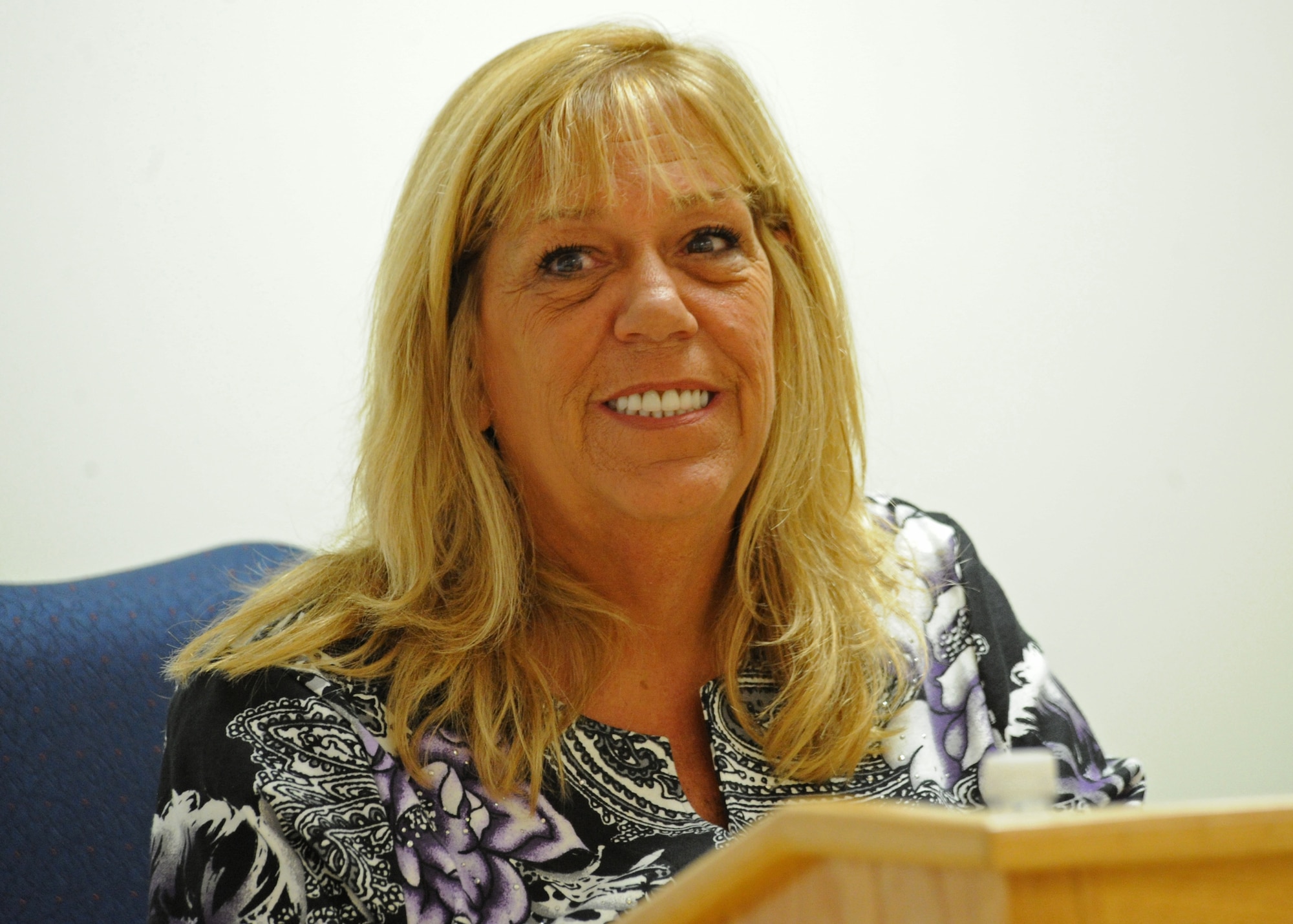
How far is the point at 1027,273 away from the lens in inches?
88.7

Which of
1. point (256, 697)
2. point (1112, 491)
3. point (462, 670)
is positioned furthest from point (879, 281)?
point (256, 697)

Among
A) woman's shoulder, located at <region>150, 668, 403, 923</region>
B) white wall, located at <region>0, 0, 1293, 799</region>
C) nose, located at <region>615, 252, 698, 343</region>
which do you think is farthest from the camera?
white wall, located at <region>0, 0, 1293, 799</region>

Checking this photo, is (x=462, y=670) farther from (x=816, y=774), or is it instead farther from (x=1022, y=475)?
(x=1022, y=475)

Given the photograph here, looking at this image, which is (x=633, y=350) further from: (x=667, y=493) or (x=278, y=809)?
(x=278, y=809)

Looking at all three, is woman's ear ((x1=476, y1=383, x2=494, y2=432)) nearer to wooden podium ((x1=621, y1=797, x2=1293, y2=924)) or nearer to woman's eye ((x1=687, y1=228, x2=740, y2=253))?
woman's eye ((x1=687, y1=228, x2=740, y2=253))

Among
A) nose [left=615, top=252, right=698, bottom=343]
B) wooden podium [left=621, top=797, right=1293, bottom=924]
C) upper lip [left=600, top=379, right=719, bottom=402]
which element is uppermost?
nose [left=615, top=252, right=698, bottom=343]

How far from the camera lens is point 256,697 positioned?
1.19 m

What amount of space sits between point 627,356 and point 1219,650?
1.57 m

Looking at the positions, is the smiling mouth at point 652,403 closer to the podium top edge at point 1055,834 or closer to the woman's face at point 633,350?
the woman's face at point 633,350

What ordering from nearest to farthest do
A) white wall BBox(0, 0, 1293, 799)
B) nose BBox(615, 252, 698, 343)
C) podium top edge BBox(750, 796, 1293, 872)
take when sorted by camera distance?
podium top edge BBox(750, 796, 1293, 872) < nose BBox(615, 252, 698, 343) < white wall BBox(0, 0, 1293, 799)

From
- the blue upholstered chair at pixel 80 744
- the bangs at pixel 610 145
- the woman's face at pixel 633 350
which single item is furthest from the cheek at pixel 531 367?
the blue upholstered chair at pixel 80 744

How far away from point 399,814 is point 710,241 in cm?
62

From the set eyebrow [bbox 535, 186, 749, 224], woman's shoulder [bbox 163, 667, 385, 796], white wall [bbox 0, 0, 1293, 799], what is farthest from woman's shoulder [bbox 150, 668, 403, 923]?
white wall [bbox 0, 0, 1293, 799]

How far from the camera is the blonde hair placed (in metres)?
1.24
